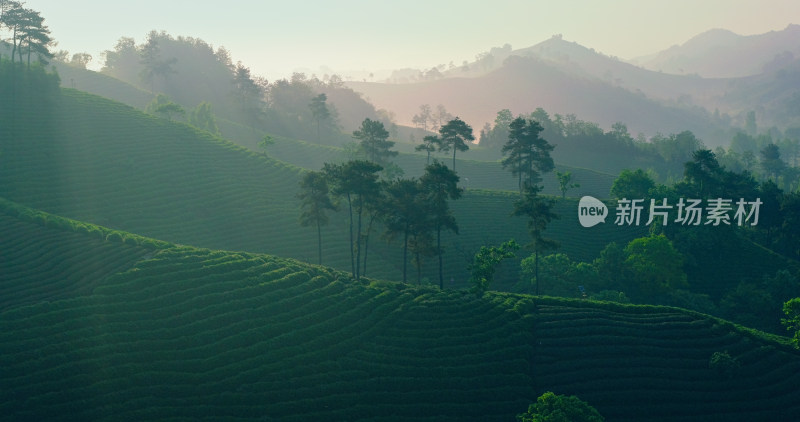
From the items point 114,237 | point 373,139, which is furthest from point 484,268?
point 373,139

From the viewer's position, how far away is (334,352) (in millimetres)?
39031

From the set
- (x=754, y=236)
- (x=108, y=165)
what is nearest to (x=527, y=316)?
(x=754, y=236)

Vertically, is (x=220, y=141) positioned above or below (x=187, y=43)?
below

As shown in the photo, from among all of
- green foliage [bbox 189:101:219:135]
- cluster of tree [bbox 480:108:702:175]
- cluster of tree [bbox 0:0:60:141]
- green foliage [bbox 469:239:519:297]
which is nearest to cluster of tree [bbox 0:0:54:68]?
cluster of tree [bbox 0:0:60:141]

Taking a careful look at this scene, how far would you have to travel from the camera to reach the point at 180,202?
72.2 meters

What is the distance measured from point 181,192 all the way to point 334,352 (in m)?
46.0

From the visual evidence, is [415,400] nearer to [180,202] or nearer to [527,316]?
[527,316]

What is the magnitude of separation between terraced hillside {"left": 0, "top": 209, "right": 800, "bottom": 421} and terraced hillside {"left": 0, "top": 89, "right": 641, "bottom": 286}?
1948 cm

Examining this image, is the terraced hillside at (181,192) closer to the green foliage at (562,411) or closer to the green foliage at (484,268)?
the green foliage at (484,268)

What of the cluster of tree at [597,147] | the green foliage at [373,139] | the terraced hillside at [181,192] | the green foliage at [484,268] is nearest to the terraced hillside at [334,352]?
the green foliage at [484,268]

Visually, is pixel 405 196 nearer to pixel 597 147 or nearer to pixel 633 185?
pixel 633 185

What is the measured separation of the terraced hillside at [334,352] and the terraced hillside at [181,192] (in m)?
19.5

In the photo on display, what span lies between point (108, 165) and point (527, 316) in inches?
2532

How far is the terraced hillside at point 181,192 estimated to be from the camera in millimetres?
66312
